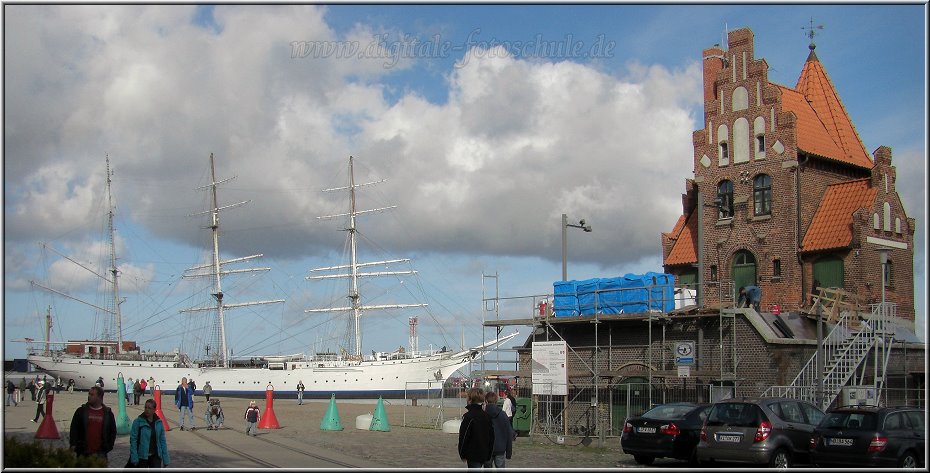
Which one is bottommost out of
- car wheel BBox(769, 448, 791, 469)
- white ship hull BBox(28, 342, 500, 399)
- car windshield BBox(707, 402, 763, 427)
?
white ship hull BBox(28, 342, 500, 399)

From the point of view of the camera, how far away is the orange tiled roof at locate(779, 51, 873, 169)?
116 feet

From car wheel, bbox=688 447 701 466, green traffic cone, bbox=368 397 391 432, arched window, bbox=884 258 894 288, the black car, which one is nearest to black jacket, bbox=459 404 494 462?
the black car

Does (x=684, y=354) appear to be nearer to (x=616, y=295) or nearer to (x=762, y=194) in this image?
(x=616, y=295)

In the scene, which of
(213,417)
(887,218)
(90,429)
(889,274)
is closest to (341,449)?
(213,417)

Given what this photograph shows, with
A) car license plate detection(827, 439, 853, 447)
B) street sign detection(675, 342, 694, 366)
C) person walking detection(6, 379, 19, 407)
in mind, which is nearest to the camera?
car license plate detection(827, 439, 853, 447)

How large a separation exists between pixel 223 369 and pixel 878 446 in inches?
3350

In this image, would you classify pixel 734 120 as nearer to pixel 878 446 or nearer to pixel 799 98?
pixel 799 98

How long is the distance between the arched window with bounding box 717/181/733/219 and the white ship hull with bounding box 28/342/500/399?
Answer: 52.0 m

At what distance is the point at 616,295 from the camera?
31562mm

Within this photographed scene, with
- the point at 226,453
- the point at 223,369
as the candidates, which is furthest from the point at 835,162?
the point at 223,369

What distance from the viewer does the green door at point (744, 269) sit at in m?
35.0

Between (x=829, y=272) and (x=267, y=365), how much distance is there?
7113 centimetres

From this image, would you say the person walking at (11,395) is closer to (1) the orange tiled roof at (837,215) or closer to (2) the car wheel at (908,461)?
(1) the orange tiled roof at (837,215)

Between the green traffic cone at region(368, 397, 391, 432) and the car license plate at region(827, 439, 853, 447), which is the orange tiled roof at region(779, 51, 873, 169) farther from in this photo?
the car license plate at region(827, 439, 853, 447)
